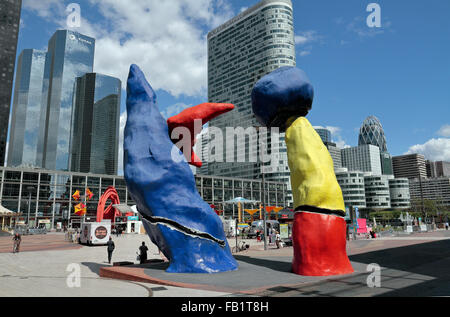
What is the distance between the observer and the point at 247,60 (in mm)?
133875

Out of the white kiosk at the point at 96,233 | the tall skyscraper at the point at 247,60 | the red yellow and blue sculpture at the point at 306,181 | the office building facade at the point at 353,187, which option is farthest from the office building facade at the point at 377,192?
the red yellow and blue sculpture at the point at 306,181

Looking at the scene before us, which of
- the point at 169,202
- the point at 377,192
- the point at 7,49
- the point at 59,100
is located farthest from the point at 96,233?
the point at 59,100

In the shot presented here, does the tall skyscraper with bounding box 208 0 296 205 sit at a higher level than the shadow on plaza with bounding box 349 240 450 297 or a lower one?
higher

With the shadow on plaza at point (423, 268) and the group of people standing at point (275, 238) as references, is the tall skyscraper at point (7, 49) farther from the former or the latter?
the shadow on plaza at point (423, 268)

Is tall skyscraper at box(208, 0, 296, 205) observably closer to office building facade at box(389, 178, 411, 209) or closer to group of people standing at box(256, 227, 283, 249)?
office building facade at box(389, 178, 411, 209)

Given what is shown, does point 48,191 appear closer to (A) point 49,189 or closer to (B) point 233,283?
(A) point 49,189

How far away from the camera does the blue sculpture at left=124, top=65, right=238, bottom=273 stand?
41.1ft

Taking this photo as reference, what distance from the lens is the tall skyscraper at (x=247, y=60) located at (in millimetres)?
122000

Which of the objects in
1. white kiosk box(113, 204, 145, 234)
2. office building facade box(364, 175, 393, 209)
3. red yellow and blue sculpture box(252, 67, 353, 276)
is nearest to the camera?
red yellow and blue sculpture box(252, 67, 353, 276)

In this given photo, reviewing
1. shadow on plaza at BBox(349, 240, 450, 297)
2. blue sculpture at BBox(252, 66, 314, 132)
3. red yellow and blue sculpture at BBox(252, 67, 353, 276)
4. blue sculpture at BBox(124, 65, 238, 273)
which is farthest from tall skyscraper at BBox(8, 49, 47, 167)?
shadow on plaza at BBox(349, 240, 450, 297)

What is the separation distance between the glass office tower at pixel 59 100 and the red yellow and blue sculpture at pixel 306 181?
195998mm

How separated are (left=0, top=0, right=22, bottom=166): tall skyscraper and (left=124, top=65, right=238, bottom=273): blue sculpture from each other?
151034mm
